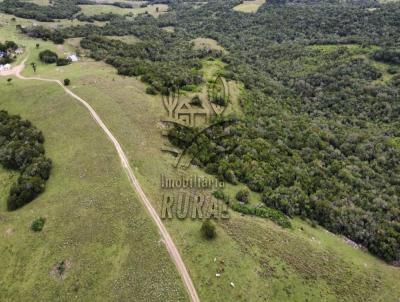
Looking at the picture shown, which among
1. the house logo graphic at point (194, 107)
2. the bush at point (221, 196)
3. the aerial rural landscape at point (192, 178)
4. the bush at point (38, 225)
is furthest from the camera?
the house logo graphic at point (194, 107)

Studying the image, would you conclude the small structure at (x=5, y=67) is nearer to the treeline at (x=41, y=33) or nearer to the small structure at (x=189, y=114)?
the treeline at (x=41, y=33)

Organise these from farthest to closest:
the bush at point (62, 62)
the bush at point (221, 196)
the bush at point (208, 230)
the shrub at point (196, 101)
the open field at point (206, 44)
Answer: the open field at point (206, 44) < the bush at point (62, 62) < the shrub at point (196, 101) < the bush at point (221, 196) < the bush at point (208, 230)

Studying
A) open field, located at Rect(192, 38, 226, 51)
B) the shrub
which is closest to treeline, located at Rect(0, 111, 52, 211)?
the shrub

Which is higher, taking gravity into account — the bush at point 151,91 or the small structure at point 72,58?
the small structure at point 72,58

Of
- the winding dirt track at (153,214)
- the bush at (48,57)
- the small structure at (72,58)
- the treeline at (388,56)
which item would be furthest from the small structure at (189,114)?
the treeline at (388,56)

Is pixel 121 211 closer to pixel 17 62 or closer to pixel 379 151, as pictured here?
pixel 379 151

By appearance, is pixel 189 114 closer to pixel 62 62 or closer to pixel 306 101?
pixel 62 62
